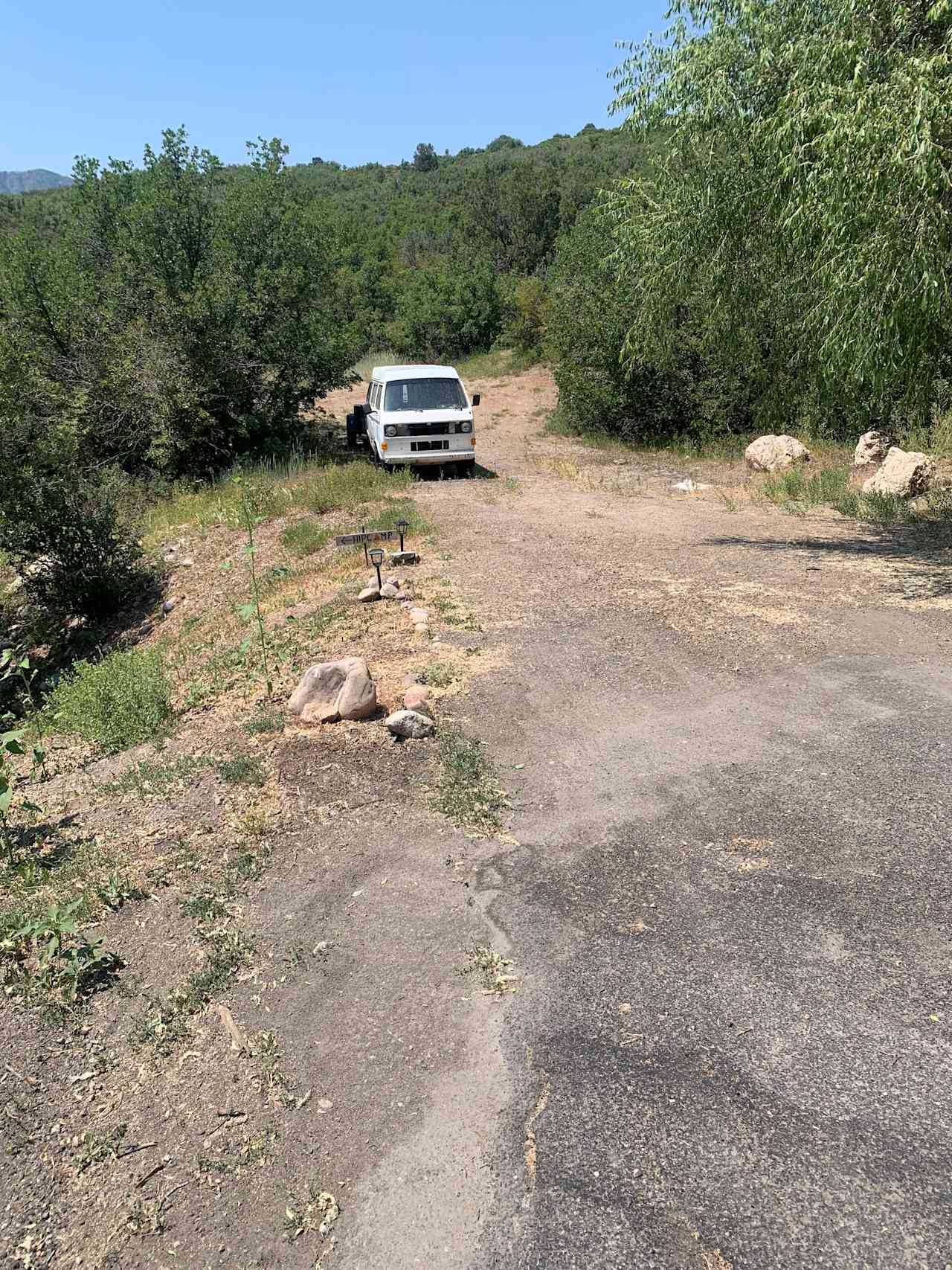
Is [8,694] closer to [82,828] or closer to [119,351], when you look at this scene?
[82,828]

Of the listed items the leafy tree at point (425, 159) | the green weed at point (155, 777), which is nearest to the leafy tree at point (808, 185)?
the green weed at point (155, 777)

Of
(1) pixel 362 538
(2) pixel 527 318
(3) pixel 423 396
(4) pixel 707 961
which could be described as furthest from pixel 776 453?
(2) pixel 527 318

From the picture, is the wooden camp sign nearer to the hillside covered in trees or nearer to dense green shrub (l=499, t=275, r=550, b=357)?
the hillside covered in trees

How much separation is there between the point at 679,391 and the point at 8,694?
15022 mm

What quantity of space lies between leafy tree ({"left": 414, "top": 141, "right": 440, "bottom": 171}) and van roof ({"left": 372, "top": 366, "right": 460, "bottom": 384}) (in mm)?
105451

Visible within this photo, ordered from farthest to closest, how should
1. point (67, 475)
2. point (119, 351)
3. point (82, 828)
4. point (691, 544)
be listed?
point (119, 351)
point (67, 475)
point (691, 544)
point (82, 828)

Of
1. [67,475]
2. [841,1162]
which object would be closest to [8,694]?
[67,475]

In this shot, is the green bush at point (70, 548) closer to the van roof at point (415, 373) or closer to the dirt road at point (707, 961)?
the van roof at point (415, 373)

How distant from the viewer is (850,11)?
315 inches

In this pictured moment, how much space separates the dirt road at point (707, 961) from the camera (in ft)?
7.88

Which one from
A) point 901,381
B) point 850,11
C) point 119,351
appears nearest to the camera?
point 850,11

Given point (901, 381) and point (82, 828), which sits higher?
point (901, 381)

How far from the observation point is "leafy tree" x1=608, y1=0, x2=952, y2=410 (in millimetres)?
7410

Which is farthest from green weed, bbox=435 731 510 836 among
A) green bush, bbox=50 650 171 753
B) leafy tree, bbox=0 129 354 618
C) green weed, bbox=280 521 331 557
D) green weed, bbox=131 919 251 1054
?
leafy tree, bbox=0 129 354 618
